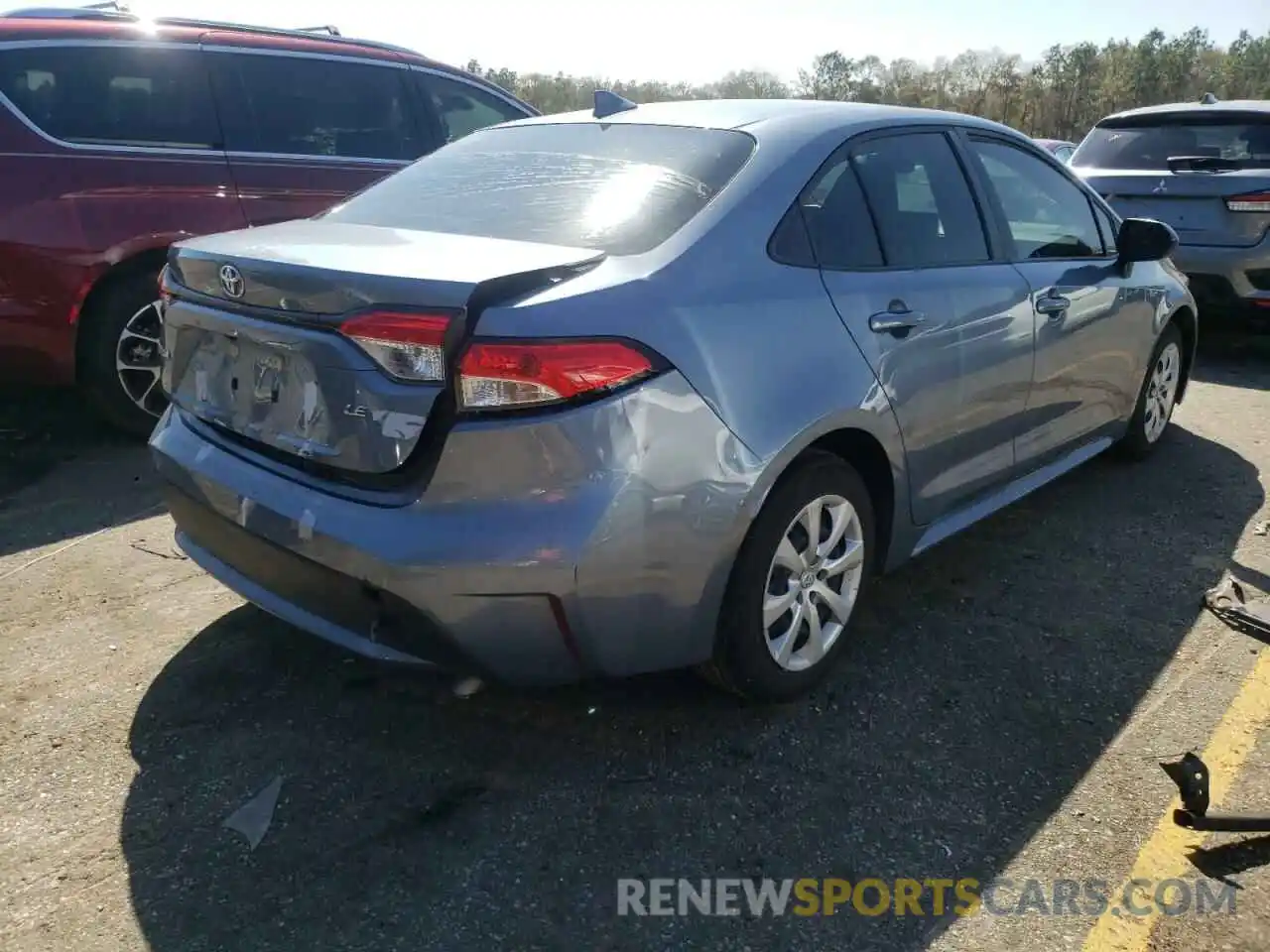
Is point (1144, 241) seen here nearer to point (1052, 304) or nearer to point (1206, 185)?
point (1052, 304)

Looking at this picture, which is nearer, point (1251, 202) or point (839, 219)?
point (839, 219)

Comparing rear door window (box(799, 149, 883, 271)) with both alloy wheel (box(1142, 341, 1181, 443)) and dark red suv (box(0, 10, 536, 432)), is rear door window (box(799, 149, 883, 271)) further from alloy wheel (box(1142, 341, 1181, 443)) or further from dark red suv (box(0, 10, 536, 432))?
dark red suv (box(0, 10, 536, 432))

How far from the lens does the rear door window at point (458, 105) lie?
20.0 feet

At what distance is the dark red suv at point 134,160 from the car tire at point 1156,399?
4.06 metres

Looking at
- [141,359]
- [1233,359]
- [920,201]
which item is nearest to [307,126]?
[141,359]

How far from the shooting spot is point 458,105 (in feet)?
20.4

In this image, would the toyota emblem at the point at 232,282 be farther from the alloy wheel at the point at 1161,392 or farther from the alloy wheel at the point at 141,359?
the alloy wheel at the point at 1161,392

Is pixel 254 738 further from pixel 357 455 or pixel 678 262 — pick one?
pixel 678 262

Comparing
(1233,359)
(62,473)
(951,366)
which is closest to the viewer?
(951,366)

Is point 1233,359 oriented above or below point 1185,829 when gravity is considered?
below

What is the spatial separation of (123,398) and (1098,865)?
14.6 ft

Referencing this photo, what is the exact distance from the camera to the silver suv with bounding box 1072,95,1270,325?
6.62 metres

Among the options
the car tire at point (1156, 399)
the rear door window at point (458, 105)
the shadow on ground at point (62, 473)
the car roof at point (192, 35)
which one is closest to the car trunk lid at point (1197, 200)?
the car tire at point (1156, 399)

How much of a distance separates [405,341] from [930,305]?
1643mm
